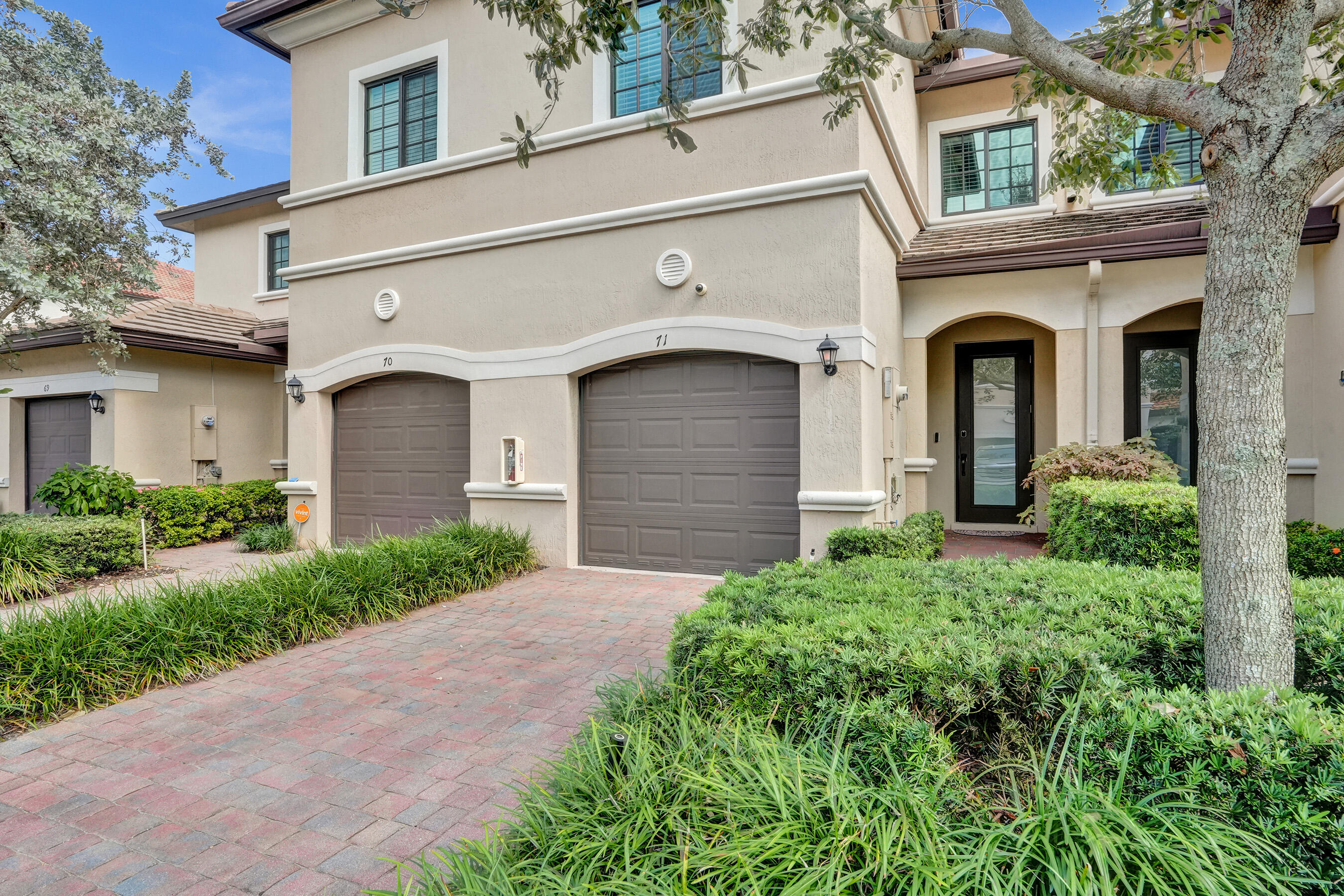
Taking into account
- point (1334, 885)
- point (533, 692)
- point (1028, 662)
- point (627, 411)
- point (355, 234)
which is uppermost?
point (355, 234)

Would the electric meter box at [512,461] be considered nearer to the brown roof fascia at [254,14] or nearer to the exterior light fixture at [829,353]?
the exterior light fixture at [829,353]

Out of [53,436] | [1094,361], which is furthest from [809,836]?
[53,436]

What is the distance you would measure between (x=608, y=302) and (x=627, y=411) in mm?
1327

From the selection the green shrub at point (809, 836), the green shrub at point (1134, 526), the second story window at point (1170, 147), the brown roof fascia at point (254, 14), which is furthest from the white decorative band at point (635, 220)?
the green shrub at point (809, 836)

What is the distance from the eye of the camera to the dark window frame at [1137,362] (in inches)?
390

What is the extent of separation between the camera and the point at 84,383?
12.3 meters

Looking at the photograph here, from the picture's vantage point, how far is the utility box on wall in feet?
42.6

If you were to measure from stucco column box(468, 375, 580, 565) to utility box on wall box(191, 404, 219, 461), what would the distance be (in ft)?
22.6

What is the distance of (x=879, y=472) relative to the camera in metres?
8.44

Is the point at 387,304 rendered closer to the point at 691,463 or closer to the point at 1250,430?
the point at 691,463

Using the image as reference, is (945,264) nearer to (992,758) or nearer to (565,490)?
(565,490)

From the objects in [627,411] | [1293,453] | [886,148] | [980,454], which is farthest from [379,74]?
[1293,453]

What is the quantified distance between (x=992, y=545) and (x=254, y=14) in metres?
13.1

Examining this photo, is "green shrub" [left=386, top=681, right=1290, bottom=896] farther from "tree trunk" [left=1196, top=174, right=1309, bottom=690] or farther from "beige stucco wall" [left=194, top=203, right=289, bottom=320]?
"beige stucco wall" [left=194, top=203, right=289, bottom=320]
